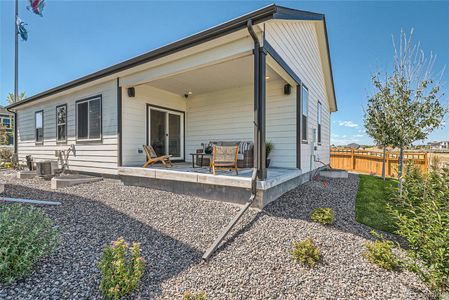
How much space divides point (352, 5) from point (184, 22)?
6.20 meters

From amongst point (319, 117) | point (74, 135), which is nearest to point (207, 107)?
point (319, 117)

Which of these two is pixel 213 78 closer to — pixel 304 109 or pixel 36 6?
pixel 304 109

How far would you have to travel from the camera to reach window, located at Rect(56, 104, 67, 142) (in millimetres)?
8406

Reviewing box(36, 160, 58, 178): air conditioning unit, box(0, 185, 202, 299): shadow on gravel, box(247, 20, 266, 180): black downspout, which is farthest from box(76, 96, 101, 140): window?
box(247, 20, 266, 180): black downspout

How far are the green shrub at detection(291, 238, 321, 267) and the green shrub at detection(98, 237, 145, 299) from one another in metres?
1.80

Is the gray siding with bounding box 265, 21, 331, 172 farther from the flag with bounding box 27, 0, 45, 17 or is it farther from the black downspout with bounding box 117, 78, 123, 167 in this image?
the flag with bounding box 27, 0, 45, 17

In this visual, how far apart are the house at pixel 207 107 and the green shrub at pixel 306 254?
1.24 m

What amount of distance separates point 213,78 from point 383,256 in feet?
18.8

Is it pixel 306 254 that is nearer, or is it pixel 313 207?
pixel 306 254

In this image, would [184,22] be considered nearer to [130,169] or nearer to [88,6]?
[88,6]

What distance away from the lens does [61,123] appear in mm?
8594

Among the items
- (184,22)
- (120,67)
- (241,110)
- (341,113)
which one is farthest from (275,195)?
(341,113)

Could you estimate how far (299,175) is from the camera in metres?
6.09

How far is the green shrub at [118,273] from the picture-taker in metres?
2.03
